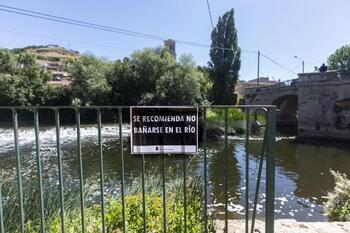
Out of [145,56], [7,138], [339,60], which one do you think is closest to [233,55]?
[145,56]

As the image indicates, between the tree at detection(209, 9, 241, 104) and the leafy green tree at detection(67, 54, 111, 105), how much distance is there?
10956 mm

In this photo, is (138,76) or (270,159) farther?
(138,76)

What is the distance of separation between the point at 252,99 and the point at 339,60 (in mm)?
21058

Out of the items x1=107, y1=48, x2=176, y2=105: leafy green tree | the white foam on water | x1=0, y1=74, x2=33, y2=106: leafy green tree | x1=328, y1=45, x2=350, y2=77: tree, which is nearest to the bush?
the white foam on water

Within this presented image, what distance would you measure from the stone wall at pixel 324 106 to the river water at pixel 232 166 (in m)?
2.72

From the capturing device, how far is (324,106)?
24.4 metres

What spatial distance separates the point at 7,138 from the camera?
17359mm

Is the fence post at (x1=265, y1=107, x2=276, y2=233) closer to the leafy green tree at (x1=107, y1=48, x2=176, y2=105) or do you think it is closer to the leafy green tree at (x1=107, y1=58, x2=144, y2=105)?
the leafy green tree at (x1=107, y1=48, x2=176, y2=105)

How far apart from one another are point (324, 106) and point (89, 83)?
66.7 ft

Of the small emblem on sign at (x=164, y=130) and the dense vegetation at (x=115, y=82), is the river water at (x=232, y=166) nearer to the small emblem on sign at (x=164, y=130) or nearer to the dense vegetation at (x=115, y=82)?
the small emblem on sign at (x=164, y=130)

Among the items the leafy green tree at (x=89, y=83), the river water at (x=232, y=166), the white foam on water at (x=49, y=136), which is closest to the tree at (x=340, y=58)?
the river water at (x=232, y=166)

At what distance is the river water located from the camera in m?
7.70

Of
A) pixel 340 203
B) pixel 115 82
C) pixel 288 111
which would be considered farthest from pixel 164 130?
pixel 288 111

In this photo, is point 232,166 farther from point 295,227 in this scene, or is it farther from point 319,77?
point 319,77
